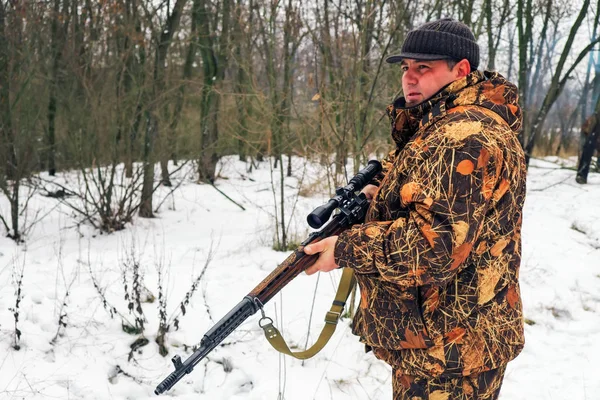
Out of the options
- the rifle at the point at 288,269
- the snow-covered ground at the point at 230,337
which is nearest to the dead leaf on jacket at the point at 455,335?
the rifle at the point at 288,269

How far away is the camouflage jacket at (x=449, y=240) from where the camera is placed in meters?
1.38

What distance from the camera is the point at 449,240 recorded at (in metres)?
1.37

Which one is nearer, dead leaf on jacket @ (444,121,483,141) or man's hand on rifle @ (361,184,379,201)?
dead leaf on jacket @ (444,121,483,141)

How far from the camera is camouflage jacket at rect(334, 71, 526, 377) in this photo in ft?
4.53

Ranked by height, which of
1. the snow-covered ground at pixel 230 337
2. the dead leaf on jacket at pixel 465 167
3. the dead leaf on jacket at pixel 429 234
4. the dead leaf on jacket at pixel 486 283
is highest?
the dead leaf on jacket at pixel 465 167

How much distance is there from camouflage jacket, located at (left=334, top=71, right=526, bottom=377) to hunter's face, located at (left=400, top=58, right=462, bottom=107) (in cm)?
5

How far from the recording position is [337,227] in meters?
1.87

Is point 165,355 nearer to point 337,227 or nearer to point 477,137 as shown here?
point 337,227

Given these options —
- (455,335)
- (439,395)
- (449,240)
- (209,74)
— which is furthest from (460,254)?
(209,74)

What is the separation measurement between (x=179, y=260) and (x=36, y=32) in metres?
3.90

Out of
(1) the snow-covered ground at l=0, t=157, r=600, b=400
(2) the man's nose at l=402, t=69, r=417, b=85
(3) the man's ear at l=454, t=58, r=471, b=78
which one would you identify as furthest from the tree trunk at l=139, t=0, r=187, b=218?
(3) the man's ear at l=454, t=58, r=471, b=78

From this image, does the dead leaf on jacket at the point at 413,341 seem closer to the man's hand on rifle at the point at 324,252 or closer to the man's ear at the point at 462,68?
the man's hand on rifle at the point at 324,252

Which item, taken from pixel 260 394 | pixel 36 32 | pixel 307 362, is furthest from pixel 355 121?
pixel 36 32

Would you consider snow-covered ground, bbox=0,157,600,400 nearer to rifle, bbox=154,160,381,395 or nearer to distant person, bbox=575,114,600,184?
rifle, bbox=154,160,381,395
